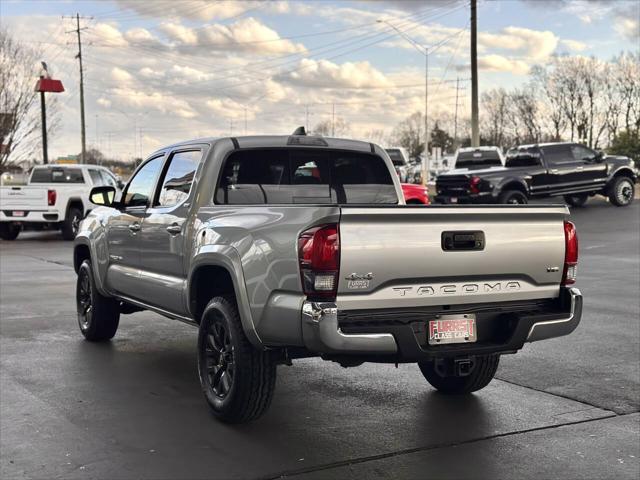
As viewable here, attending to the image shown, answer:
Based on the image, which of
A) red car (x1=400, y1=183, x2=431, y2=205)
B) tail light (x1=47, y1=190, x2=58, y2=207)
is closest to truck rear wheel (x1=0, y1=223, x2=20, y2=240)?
tail light (x1=47, y1=190, x2=58, y2=207)

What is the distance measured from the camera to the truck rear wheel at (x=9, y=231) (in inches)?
931

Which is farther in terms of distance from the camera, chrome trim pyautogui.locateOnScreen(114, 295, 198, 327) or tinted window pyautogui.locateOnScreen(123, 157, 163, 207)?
tinted window pyautogui.locateOnScreen(123, 157, 163, 207)

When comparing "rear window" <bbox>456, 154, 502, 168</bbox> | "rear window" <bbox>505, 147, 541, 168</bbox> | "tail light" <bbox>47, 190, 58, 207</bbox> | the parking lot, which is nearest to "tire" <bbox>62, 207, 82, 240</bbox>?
"tail light" <bbox>47, 190, 58, 207</bbox>

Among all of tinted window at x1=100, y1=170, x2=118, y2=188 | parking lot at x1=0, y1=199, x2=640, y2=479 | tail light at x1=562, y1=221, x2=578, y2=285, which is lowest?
parking lot at x1=0, y1=199, x2=640, y2=479

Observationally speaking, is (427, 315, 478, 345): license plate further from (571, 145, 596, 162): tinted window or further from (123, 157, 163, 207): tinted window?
(571, 145, 596, 162): tinted window

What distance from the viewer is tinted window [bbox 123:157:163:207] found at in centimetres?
722

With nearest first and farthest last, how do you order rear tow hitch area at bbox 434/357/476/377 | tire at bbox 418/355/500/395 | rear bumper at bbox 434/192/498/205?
1. rear tow hitch area at bbox 434/357/476/377
2. tire at bbox 418/355/500/395
3. rear bumper at bbox 434/192/498/205

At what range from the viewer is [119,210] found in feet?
25.3

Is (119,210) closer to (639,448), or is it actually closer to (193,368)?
(193,368)

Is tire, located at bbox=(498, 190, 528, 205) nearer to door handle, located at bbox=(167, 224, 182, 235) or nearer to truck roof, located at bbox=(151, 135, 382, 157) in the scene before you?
truck roof, located at bbox=(151, 135, 382, 157)

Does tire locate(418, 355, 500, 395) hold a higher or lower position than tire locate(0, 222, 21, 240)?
lower

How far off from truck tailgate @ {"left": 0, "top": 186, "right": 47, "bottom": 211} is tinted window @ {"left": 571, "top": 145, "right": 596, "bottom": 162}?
1591 centimetres

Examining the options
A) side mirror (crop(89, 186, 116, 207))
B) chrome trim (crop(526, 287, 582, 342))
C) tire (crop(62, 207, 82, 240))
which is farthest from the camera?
tire (crop(62, 207, 82, 240))

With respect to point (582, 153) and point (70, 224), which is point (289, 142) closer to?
point (70, 224)
